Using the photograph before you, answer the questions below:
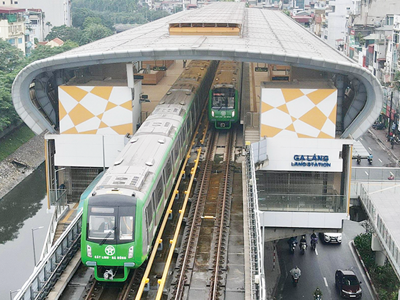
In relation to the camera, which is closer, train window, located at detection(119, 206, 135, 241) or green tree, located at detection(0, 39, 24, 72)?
train window, located at detection(119, 206, 135, 241)

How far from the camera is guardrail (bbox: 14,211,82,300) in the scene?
54.2 ft

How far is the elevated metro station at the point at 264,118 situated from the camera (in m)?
27.2

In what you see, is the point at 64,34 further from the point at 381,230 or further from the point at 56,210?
the point at 381,230

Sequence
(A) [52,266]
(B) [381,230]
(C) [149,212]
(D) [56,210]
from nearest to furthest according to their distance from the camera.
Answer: (A) [52,266]
(C) [149,212]
(B) [381,230]
(D) [56,210]

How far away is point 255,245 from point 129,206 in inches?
171

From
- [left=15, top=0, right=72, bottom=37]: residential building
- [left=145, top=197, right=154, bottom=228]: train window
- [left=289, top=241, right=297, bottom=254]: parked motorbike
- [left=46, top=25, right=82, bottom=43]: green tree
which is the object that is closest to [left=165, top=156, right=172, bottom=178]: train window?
[left=145, top=197, right=154, bottom=228]: train window

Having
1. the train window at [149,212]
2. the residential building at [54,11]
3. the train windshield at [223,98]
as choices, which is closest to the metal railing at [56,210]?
the train window at [149,212]

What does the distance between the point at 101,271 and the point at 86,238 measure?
113 cm

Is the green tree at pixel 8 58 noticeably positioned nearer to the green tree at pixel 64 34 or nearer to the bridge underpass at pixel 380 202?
the green tree at pixel 64 34

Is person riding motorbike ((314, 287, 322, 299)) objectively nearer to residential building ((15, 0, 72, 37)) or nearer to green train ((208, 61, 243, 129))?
green train ((208, 61, 243, 129))

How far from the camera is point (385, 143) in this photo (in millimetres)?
58062

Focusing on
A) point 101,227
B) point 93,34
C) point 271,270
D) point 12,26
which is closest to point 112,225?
point 101,227

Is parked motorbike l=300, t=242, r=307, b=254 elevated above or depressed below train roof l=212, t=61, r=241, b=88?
below

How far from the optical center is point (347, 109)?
29.8 metres
